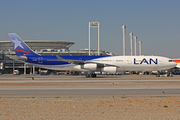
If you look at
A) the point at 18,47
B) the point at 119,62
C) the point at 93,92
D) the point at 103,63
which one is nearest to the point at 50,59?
the point at 18,47

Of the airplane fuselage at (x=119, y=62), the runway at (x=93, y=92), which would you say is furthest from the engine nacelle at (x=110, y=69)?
the runway at (x=93, y=92)

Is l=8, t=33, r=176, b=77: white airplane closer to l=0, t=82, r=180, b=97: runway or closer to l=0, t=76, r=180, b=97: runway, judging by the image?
l=0, t=76, r=180, b=97: runway

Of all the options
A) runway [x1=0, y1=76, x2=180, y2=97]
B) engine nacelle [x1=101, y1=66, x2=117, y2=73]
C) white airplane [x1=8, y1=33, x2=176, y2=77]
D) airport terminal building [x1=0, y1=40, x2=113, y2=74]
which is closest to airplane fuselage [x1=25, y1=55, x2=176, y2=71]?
white airplane [x1=8, y1=33, x2=176, y2=77]

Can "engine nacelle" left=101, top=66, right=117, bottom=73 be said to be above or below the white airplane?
below

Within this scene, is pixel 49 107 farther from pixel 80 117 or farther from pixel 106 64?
pixel 106 64

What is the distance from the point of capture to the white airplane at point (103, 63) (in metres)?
A: 41.8

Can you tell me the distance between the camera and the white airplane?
1647 inches

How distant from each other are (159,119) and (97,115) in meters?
2.72

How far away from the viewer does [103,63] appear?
4344 cm

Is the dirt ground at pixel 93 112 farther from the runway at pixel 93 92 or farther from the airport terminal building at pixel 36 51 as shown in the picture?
the airport terminal building at pixel 36 51

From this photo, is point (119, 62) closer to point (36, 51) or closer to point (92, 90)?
point (92, 90)

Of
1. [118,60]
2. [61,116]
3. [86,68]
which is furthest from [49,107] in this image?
[118,60]

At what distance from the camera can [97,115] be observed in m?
9.79

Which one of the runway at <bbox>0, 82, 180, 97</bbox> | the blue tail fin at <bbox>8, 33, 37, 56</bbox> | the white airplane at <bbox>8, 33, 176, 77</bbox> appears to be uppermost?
the blue tail fin at <bbox>8, 33, 37, 56</bbox>
